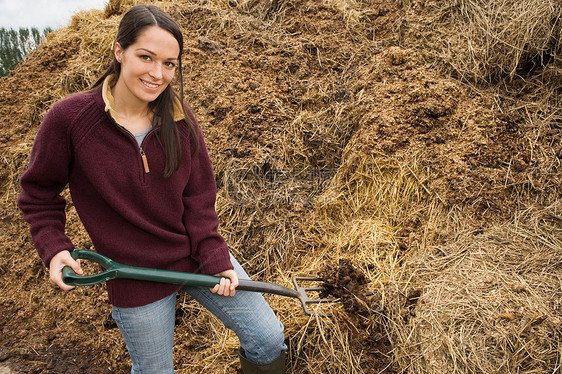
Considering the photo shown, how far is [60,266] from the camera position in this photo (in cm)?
143

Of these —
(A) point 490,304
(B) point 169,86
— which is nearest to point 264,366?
(A) point 490,304

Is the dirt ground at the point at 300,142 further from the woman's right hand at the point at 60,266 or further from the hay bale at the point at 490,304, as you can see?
the woman's right hand at the point at 60,266

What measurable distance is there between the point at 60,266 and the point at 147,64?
77cm

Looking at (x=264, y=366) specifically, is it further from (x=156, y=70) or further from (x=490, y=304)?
(x=156, y=70)

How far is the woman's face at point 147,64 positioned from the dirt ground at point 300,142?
1.27 metres

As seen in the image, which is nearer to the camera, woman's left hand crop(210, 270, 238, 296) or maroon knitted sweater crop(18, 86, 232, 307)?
maroon knitted sweater crop(18, 86, 232, 307)

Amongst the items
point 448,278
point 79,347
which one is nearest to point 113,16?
point 79,347

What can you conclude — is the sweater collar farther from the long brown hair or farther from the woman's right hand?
the woman's right hand

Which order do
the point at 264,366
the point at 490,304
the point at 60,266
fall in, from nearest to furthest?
the point at 60,266, the point at 264,366, the point at 490,304

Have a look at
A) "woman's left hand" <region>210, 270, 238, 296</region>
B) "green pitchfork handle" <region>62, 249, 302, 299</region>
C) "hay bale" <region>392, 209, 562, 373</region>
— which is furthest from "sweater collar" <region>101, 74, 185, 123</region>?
"hay bale" <region>392, 209, 562, 373</region>

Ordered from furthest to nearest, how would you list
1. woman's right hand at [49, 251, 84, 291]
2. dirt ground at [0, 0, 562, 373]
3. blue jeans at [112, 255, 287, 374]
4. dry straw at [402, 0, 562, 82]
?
dry straw at [402, 0, 562, 82], dirt ground at [0, 0, 562, 373], blue jeans at [112, 255, 287, 374], woman's right hand at [49, 251, 84, 291]

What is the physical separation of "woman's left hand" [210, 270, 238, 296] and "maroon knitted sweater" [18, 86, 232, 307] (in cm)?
3

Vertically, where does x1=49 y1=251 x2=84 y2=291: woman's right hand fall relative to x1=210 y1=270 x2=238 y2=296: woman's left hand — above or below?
above

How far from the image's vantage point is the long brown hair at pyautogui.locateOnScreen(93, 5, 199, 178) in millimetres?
1437
